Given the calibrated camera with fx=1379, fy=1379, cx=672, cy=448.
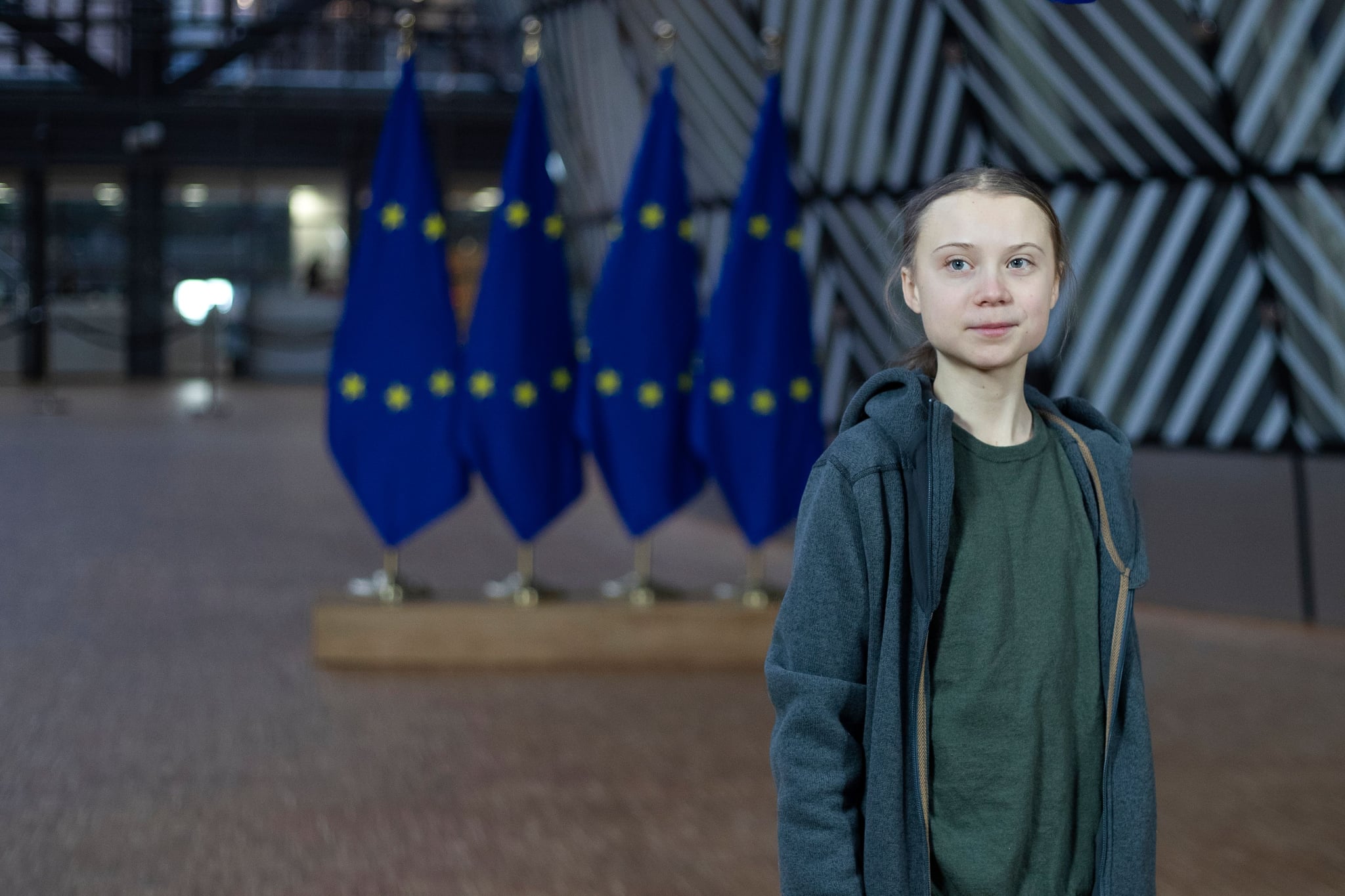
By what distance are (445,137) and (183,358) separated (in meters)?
7.21

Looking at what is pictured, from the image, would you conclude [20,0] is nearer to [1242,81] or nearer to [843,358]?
[843,358]

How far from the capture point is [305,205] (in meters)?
29.2

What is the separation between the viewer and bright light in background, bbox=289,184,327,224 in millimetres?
29062

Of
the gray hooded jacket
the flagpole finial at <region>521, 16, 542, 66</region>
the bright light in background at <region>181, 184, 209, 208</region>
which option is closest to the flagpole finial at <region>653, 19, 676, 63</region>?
the flagpole finial at <region>521, 16, 542, 66</region>

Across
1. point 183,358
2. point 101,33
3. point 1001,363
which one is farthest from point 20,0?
point 1001,363

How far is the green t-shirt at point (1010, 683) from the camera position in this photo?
179 centimetres

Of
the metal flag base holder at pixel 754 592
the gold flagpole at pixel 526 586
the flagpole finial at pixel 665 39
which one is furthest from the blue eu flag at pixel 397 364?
the metal flag base holder at pixel 754 592

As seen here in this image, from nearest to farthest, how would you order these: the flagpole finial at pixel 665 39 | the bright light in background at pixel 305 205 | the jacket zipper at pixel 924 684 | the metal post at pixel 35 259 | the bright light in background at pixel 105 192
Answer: the jacket zipper at pixel 924 684 → the flagpole finial at pixel 665 39 → the metal post at pixel 35 259 → the bright light in background at pixel 105 192 → the bright light in background at pixel 305 205

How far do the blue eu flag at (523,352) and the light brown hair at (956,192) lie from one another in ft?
15.9

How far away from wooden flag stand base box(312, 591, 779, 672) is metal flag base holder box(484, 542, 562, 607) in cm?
7

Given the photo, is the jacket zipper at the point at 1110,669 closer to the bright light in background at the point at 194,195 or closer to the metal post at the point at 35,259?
the metal post at the point at 35,259

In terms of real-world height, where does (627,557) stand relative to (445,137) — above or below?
below

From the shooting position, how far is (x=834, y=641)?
5.84ft

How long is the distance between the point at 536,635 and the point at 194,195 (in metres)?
24.4
